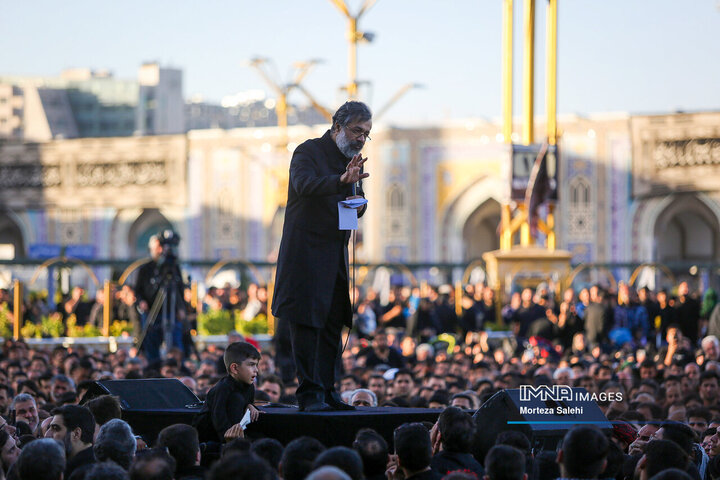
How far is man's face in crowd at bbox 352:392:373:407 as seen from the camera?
8289 mm

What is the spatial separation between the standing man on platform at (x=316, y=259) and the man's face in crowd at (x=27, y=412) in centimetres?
199

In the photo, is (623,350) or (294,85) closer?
(623,350)

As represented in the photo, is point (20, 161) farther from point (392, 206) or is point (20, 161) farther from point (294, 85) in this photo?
point (294, 85)

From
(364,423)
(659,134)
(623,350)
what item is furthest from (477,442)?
(659,134)

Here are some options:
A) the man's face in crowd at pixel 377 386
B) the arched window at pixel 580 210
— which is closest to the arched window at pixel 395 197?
the arched window at pixel 580 210

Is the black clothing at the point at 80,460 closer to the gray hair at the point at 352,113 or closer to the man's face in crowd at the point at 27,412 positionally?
the man's face in crowd at the point at 27,412

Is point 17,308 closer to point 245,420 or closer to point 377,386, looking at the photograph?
point 377,386

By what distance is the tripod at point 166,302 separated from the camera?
14.4 m

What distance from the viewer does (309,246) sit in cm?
697

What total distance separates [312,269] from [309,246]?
5.3 inches

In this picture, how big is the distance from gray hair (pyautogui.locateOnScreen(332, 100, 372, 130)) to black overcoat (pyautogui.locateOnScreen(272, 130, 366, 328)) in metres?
0.26

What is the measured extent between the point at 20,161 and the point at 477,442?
3881 centimetres

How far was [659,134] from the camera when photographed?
35594 millimetres

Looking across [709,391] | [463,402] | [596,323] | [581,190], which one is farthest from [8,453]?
[581,190]
